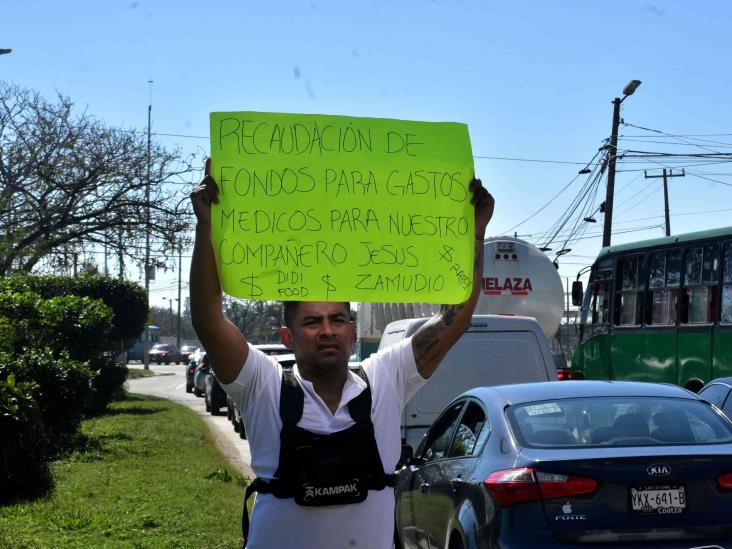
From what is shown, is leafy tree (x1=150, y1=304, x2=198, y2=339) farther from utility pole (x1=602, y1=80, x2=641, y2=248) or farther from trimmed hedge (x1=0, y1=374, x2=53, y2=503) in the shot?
trimmed hedge (x1=0, y1=374, x2=53, y2=503)

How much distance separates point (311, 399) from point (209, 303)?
45 cm

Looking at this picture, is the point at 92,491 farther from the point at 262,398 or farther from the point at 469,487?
the point at 262,398

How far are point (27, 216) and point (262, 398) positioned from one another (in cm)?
2395

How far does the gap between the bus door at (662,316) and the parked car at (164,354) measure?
73639 mm

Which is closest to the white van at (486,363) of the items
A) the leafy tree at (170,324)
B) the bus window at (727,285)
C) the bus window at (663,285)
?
the bus window at (727,285)

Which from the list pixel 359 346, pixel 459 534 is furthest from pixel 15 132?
pixel 459 534

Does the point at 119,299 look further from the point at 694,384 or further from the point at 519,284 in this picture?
the point at 694,384

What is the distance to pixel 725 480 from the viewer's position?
6270 millimetres

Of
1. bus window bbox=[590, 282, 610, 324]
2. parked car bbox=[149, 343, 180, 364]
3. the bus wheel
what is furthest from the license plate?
parked car bbox=[149, 343, 180, 364]

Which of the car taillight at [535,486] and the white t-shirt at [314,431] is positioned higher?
the white t-shirt at [314,431]

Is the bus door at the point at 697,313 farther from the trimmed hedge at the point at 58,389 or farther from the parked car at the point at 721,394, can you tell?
the trimmed hedge at the point at 58,389

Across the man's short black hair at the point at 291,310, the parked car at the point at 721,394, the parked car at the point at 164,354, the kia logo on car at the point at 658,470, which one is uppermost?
the man's short black hair at the point at 291,310

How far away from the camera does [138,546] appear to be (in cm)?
876

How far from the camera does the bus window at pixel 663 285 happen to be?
1705 cm
